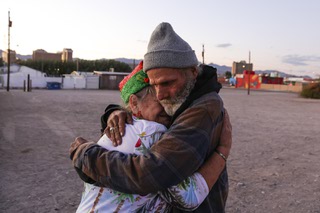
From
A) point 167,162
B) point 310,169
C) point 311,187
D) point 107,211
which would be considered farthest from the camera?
point 310,169

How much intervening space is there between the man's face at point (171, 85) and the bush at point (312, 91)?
46425mm

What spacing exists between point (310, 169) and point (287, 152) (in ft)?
5.64

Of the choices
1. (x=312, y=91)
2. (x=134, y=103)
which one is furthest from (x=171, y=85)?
(x=312, y=91)

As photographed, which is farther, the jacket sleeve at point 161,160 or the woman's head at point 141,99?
the woman's head at point 141,99

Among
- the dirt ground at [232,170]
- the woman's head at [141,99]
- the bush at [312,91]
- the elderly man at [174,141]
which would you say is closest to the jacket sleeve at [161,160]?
the elderly man at [174,141]

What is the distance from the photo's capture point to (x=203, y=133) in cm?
151

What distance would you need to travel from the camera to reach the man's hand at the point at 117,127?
1557 mm

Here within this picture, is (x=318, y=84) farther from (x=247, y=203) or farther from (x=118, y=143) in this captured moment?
(x=118, y=143)

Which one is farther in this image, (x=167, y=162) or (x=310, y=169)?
(x=310, y=169)

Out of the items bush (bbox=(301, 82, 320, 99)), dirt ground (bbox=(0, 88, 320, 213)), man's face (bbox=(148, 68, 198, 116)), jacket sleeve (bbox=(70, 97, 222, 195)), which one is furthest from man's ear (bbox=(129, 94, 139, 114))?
bush (bbox=(301, 82, 320, 99))

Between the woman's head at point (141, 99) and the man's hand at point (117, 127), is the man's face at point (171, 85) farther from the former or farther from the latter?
the man's hand at point (117, 127)

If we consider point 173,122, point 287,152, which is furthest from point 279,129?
point 173,122

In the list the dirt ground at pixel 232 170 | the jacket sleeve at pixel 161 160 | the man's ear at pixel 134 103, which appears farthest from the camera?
the dirt ground at pixel 232 170

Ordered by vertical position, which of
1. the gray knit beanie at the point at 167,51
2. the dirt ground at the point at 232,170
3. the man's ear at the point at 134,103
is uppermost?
the gray knit beanie at the point at 167,51
